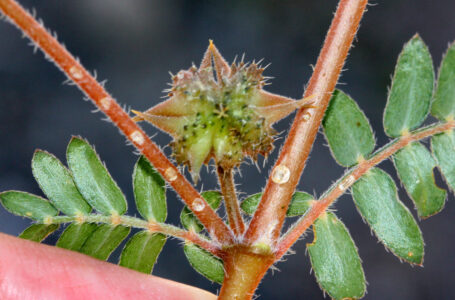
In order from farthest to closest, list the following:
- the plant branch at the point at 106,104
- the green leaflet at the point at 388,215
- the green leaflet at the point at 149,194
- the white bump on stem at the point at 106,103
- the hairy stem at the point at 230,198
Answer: the green leaflet at the point at 149,194
the green leaflet at the point at 388,215
the hairy stem at the point at 230,198
the white bump on stem at the point at 106,103
the plant branch at the point at 106,104

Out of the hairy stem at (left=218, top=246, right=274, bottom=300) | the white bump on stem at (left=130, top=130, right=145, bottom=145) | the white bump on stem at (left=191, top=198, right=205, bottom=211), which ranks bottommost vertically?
the hairy stem at (left=218, top=246, right=274, bottom=300)

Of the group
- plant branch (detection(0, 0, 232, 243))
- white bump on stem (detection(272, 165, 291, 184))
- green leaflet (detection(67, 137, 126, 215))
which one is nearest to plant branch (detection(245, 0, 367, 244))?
white bump on stem (detection(272, 165, 291, 184))

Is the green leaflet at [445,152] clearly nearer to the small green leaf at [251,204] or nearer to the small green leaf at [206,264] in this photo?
the small green leaf at [251,204]

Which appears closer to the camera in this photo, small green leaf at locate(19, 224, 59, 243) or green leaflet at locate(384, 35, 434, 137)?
green leaflet at locate(384, 35, 434, 137)

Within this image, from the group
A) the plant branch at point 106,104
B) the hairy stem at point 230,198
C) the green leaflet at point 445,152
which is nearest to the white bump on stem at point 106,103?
the plant branch at point 106,104

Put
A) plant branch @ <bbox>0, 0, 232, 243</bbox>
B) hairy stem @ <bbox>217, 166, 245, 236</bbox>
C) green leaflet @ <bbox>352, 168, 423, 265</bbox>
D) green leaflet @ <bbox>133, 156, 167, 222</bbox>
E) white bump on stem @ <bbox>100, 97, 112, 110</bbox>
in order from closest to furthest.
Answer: plant branch @ <bbox>0, 0, 232, 243</bbox> → white bump on stem @ <bbox>100, 97, 112, 110</bbox> → hairy stem @ <bbox>217, 166, 245, 236</bbox> → green leaflet @ <bbox>352, 168, 423, 265</bbox> → green leaflet @ <bbox>133, 156, 167, 222</bbox>

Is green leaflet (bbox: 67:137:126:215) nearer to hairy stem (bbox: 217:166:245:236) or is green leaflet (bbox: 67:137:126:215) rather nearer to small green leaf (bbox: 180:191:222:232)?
small green leaf (bbox: 180:191:222:232)

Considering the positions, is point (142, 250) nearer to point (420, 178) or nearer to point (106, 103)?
point (106, 103)
